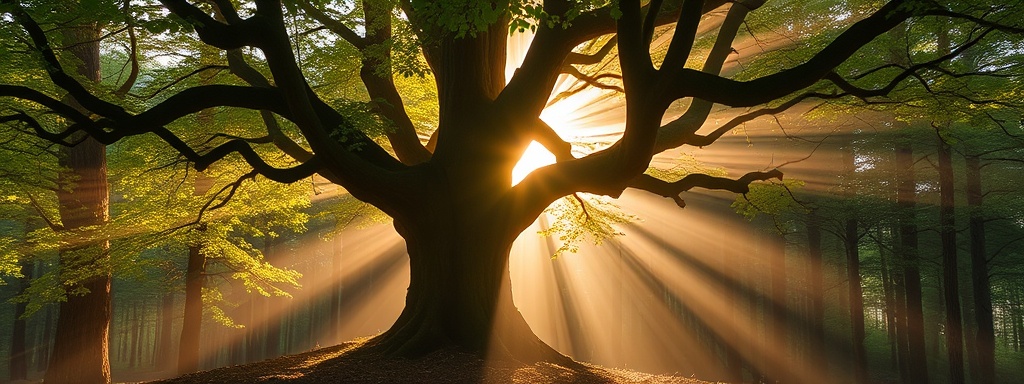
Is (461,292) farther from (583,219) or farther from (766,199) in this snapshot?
(766,199)

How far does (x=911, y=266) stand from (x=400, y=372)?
1926 centimetres

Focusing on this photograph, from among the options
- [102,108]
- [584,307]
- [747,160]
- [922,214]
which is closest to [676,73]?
[102,108]

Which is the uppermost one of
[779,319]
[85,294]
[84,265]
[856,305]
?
[84,265]

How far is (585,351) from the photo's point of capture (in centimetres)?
3169

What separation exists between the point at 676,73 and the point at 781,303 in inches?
758

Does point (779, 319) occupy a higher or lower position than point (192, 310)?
lower

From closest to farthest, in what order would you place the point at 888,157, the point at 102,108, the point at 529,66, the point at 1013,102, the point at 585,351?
the point at 102,108
the point at 1013,102
the point at 529,66
the point at 888,157
the point at 585,351

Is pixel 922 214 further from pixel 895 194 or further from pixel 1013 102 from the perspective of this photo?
pixel 1013 102

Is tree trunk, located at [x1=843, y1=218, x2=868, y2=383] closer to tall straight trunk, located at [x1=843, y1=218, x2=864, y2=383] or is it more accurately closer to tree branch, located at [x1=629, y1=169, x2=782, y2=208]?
tall straight trunk, located at [x1=843, y1=218, x2=864, y2=383]

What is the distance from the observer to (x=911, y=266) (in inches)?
773

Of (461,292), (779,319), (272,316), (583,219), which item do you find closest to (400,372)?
(461,292)

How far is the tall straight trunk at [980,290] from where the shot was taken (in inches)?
679

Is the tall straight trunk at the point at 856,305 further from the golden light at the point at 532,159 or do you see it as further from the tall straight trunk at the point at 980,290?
the golden light at the point at 532,159

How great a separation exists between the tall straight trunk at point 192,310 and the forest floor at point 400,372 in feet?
31.3
